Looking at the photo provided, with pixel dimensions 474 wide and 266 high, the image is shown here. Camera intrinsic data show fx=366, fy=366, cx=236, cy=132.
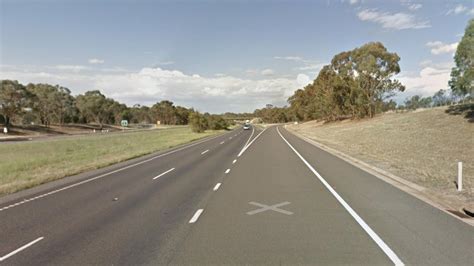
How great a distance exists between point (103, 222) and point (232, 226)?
106 inches

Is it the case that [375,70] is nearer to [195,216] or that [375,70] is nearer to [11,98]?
[195,216]

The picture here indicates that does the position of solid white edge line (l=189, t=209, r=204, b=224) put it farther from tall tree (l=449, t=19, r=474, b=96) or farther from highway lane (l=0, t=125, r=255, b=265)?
tall tree (l=449, t=19, r=474, b=96)

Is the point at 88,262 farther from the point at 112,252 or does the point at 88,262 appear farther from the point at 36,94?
the point at 36,94

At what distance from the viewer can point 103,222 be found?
7.45m

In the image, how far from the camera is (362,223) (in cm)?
698

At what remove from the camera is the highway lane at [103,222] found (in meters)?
5.56

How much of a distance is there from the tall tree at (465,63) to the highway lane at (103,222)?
24784 millimetres

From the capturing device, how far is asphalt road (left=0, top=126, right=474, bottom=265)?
535cm

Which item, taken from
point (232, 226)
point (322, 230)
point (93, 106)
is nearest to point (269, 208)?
point (232, 226)

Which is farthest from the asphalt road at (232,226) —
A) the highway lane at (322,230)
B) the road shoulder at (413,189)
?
the road shoulder at (413,189)

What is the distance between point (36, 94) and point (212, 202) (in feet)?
325

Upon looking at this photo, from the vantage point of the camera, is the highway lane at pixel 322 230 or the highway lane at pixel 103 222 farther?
the highway lane at pixel 103 222

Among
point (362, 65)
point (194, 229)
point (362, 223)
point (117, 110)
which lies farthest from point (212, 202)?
point (117, 110)

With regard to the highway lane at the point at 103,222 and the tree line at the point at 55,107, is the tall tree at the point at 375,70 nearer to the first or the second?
the tree line at the point at 55,107
